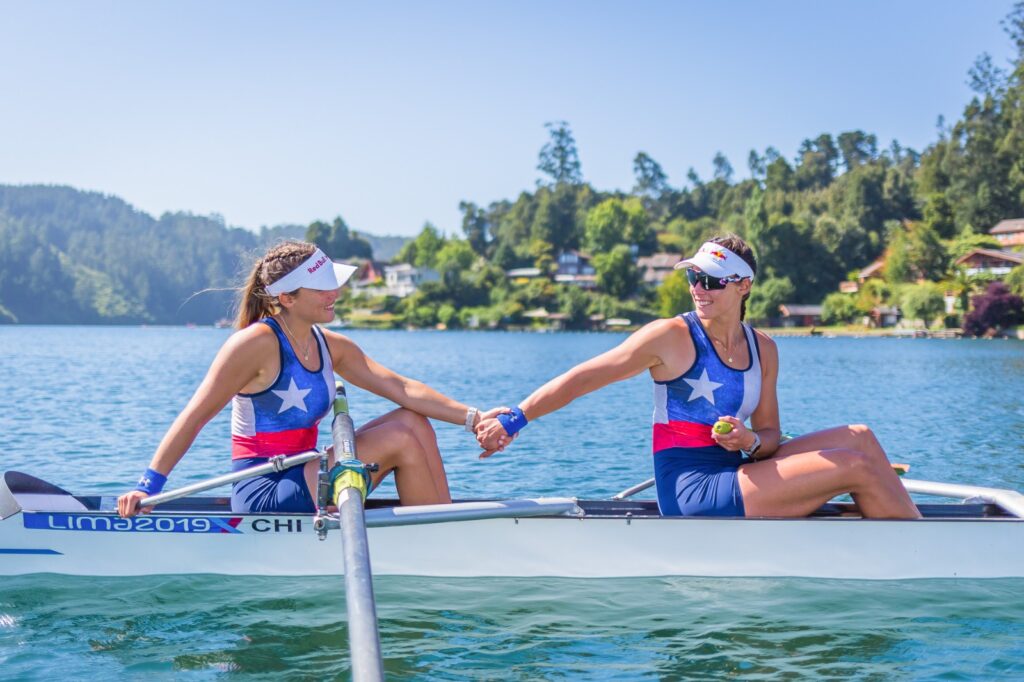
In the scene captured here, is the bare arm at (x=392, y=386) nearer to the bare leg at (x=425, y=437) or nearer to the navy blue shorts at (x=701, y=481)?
the bare leg at (x=425, y=437)

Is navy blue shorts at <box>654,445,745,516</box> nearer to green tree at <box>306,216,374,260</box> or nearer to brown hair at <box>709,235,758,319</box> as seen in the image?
brown hair at <box>709,235,758,319</box>

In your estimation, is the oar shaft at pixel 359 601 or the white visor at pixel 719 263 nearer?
the oar shaft at pixel 359 601

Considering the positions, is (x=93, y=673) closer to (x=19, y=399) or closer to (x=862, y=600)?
(x=862, y=600)

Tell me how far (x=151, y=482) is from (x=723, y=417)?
11.8ft

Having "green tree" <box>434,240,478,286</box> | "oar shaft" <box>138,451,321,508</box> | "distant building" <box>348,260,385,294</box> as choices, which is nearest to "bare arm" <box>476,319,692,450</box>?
"oar shaft" <box>138,451,321,508</box>

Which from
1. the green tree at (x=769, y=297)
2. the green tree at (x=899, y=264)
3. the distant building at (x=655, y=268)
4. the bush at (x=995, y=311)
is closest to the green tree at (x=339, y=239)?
the distant building at (x=655, y=268)

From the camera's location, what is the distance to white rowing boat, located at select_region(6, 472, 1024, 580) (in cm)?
634

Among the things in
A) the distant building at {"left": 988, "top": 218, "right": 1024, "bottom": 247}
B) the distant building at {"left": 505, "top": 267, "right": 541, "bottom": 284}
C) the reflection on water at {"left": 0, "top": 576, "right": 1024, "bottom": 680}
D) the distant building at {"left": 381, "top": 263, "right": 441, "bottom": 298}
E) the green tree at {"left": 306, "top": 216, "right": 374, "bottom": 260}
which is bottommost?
the reflection on water at {"left": 0, "top": 576, "right": 1024, "bottom": 680}

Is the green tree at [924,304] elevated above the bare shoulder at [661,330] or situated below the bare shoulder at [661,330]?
above

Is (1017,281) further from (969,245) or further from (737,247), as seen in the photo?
(737,247)

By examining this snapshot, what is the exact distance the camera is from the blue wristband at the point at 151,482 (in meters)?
6.03

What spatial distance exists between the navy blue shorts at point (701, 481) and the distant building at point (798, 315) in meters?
102

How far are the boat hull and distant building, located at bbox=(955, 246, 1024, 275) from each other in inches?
3573

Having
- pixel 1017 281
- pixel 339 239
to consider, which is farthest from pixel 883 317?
pixel 339 239
